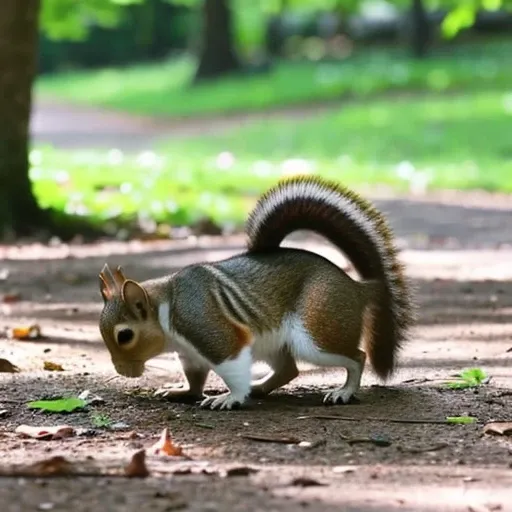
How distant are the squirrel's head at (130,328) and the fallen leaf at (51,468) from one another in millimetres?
1207

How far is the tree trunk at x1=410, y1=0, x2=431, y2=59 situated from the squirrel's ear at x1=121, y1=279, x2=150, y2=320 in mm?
31007

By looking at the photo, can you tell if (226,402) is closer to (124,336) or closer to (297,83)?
(124,336)

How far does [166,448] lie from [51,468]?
526 millimetres

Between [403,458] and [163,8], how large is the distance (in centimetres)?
4625

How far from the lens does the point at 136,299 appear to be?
5.02m

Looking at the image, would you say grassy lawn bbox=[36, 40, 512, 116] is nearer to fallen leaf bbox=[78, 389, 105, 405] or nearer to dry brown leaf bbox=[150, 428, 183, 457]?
fallen leaf bbox=[78, 389, 105, 405]

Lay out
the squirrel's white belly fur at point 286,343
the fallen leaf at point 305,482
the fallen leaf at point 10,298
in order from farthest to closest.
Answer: the fallen leaf at point 10,298
the squirrel's white belly fur at point 286,343
the fallen leaf at point 305,482

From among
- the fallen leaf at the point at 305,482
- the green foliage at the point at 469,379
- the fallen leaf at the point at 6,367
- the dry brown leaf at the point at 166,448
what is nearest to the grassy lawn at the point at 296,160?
the fallen leaf at the point at 6,367

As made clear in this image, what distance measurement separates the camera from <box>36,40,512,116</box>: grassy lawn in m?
28.6

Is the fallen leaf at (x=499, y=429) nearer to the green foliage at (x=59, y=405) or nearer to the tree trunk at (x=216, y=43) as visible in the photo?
the green foliage at (x=59, y=405)

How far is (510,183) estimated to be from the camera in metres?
15.6

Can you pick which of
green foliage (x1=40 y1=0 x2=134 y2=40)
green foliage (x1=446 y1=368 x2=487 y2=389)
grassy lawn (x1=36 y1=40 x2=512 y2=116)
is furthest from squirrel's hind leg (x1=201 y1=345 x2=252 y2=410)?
grassy lawn (x1=36 y1=40 x2=512 y2=116)

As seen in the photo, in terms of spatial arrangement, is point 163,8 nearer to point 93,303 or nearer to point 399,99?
point 399,99

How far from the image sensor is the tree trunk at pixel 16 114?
36.2 ft
